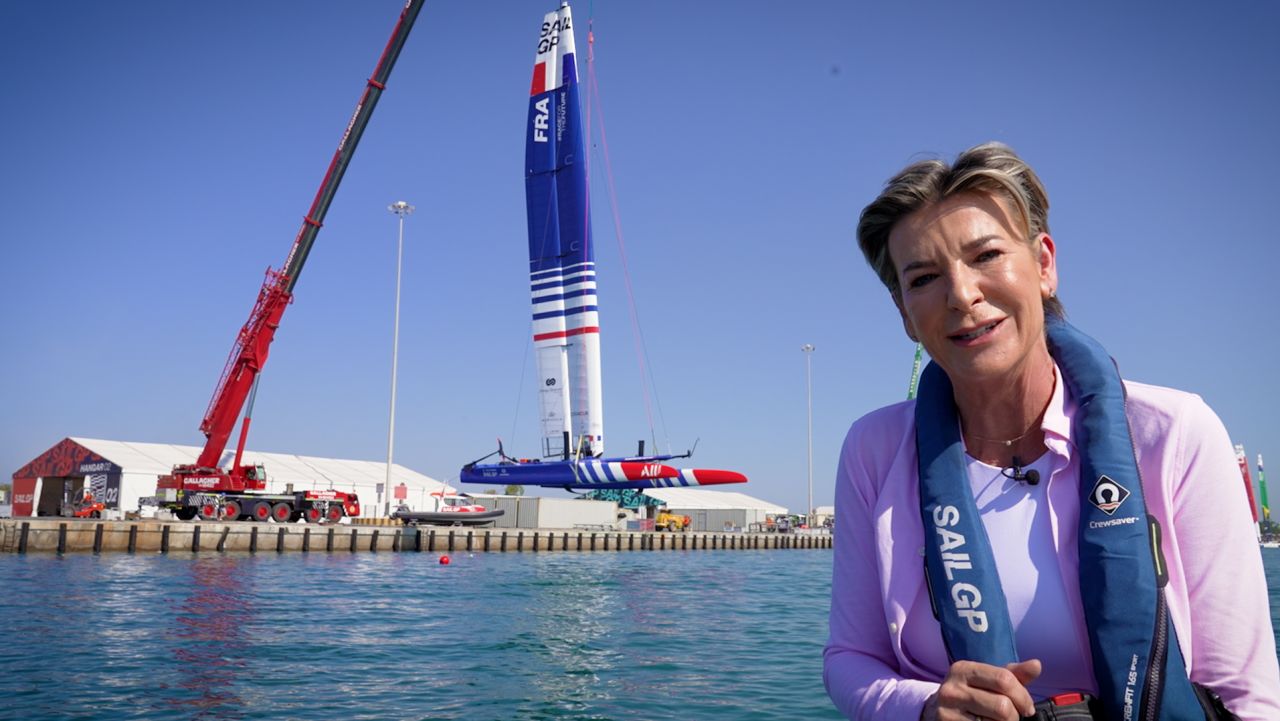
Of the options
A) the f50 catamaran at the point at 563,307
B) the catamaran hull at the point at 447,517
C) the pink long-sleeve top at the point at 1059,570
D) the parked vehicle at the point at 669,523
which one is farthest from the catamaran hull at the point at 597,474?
the pink long-sleeve top at the point at 1059,570

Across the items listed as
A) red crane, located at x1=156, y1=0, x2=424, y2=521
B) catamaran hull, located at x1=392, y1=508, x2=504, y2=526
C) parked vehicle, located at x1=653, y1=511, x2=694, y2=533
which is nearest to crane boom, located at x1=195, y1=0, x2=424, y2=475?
red crane, located at x1=156, y1=0, x2=424, y2=521

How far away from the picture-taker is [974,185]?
1546mm

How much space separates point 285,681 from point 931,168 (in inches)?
354

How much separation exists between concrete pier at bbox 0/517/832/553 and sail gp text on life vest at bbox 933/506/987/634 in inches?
1304

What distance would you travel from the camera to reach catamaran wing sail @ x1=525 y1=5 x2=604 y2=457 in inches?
1515

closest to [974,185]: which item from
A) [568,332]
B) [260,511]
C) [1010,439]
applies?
[1010,439]

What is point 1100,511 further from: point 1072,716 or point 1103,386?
point 1072,716

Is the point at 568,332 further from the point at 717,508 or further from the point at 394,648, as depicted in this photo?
the point at 717,508

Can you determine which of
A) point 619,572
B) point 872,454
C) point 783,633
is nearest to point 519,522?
point 619,572

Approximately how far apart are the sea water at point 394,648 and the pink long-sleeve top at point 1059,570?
612cm

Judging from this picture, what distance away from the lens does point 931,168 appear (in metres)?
1.58

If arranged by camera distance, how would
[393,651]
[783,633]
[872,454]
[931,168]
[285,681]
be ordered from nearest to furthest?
[931,168], [872,454], [285,681], [393,651], [783,633]

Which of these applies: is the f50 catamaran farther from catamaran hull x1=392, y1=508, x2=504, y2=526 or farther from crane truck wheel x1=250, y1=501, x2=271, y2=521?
crane truck wheel x1=250, y1=501, x2=271, y2=521

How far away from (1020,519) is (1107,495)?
16 centimetres
